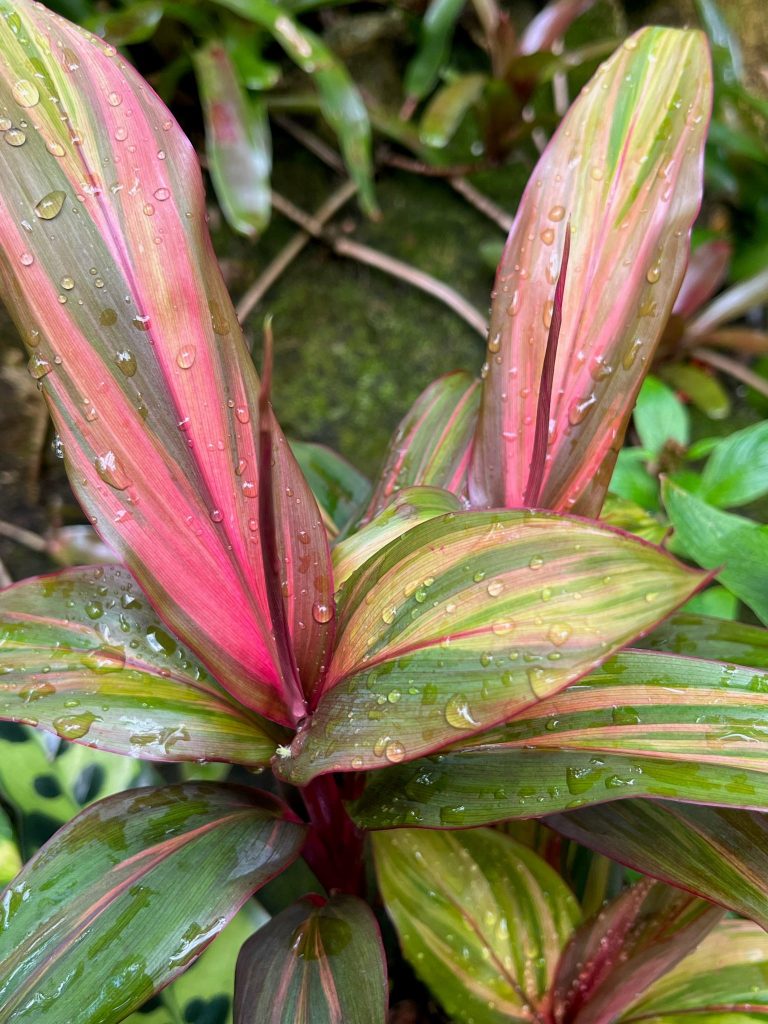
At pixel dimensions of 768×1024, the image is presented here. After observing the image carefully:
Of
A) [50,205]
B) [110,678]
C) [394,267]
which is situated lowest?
[110,678]

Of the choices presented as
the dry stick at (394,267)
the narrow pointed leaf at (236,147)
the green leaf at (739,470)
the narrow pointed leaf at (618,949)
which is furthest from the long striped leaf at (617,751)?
the dry stick at (394,267)

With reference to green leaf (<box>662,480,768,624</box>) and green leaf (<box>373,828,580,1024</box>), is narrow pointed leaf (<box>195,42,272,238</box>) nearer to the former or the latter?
green leaf (<box>662,480,768,624</box>)

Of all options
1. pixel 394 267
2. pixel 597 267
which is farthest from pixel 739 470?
pixel 394 267

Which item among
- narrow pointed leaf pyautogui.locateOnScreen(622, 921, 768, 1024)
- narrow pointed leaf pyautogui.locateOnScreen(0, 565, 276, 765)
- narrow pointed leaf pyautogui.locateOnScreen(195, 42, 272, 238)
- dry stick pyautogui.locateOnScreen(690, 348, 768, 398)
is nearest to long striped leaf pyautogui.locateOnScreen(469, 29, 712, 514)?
narrow pointed leaf pyautogui.locateOnScreen(0, 565, 276, 765)

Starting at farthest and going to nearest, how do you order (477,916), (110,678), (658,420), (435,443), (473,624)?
(658,420), (435,443), (477,916), (110,678), (473,624)

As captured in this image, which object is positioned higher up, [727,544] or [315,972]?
[727,544]

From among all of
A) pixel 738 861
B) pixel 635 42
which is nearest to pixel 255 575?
pixel 738 861

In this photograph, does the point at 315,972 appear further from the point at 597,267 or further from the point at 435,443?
the point at 597,267
